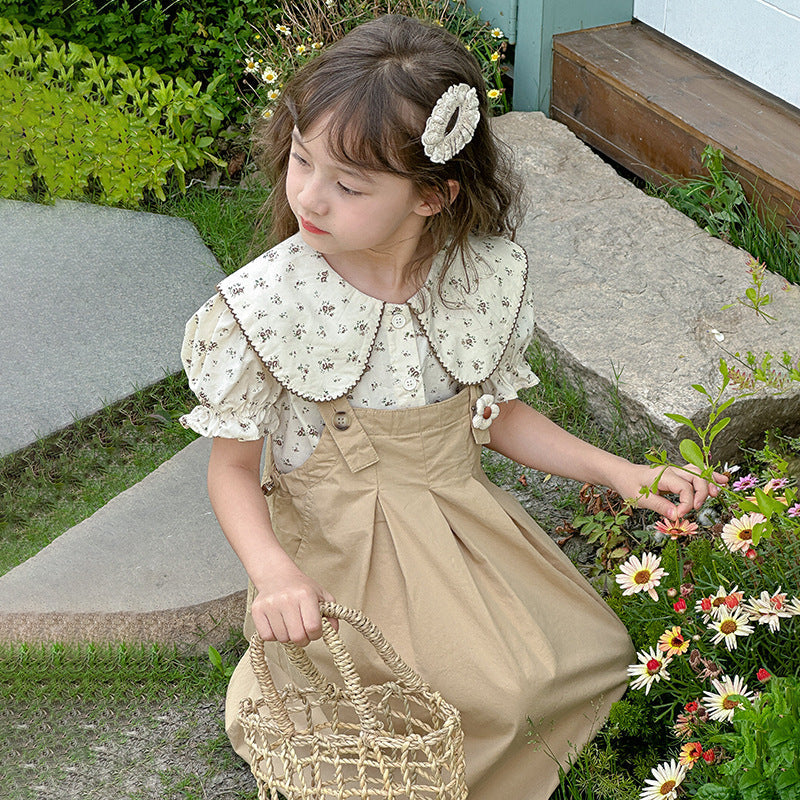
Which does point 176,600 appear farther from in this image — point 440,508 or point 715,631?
point 715,631

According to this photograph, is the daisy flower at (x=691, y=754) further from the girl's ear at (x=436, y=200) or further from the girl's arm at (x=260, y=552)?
the girl's ear at (x=436, y=200)

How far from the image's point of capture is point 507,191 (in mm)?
1901

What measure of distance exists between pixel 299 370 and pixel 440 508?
0.34 meters

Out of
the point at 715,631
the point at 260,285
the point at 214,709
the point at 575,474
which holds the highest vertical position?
the point at 260,285

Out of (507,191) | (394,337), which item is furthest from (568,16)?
(394,337)

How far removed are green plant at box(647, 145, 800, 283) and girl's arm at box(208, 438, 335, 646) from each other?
169 centimetres

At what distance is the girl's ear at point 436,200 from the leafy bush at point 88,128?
2.13 metres

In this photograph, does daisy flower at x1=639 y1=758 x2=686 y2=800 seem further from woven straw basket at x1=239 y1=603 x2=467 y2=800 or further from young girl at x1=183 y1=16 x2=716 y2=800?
woven straw basket at x1=239 y1=603 x2=467 y2=800

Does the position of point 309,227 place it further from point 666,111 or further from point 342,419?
point 666,111

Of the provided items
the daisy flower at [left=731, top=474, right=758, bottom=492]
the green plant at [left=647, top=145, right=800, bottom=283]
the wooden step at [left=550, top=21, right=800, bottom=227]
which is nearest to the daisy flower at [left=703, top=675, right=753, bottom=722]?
the daisy flower at [left=731, top=474, right=758, bottom=492]

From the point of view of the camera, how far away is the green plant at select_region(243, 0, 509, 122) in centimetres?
376

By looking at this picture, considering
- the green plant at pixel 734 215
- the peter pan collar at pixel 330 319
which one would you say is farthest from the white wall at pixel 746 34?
the peter pan collar at pixel 330 319

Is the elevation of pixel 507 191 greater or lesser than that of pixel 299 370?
greater

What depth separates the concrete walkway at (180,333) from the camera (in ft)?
7.61
